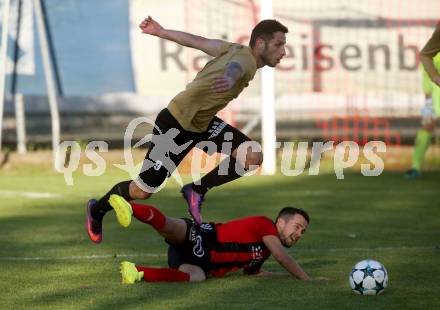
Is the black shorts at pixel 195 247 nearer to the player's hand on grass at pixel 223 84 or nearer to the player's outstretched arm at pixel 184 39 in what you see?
the player's hand on grass at pixel 223 84

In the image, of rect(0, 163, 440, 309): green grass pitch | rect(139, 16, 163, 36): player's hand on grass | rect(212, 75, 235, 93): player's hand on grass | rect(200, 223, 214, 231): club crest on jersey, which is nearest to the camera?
rect(0, 163, 440, 309): green grass pitch

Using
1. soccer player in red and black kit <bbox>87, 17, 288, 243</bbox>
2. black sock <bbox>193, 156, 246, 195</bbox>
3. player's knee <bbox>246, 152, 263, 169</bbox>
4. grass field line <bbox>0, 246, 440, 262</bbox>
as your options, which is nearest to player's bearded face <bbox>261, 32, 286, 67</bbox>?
soccer player in red and black kit <bbox>87, 17, 288, 243</bbox>

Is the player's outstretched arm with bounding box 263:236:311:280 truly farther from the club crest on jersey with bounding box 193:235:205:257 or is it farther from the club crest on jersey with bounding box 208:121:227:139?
the club crest on jersey with bounding box 208:121:227:139

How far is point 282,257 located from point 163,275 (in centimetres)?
79

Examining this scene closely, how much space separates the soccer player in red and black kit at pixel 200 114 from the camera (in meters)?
8.63

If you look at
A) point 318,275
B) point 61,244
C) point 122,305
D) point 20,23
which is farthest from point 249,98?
point 122,305

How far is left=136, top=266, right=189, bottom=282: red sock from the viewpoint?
7.64 metres

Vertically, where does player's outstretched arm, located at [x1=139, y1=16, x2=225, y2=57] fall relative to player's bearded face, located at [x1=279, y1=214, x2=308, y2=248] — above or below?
above

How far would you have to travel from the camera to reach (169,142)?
8.85 m

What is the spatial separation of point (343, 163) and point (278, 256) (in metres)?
11.4

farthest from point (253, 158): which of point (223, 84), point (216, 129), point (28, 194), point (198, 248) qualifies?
point (28, 194)

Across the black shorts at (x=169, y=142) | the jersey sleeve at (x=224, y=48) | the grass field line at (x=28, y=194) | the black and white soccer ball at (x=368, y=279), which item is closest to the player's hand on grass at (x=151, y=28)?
the jersey sleeve at (x=224, y=48)

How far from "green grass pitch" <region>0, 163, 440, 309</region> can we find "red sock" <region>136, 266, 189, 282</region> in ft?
0.22

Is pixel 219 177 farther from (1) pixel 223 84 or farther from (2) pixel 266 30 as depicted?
(1) pixel 223 84
